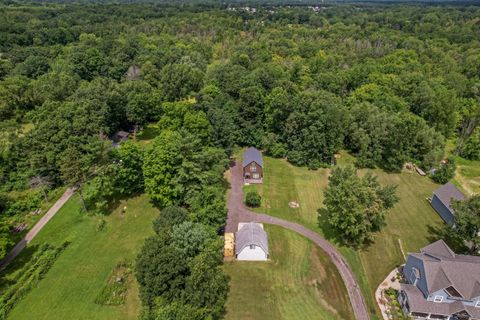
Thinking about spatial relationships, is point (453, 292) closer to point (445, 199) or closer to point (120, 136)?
point (445, 199)

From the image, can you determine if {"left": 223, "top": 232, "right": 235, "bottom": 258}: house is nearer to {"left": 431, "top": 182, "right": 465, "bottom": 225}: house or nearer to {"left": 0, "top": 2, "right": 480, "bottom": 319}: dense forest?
{"left": 0, "top": 2, "right": 480, "bottom": 319}: dense forest

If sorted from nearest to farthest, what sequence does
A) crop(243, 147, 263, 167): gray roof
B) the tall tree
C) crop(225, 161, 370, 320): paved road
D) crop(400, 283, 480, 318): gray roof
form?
crop(400, 283, 480, 318): gray roof
crop(225, 161, 370, 320): paved road
the tall tree
crop(243, 147, 263, 167): gray roof

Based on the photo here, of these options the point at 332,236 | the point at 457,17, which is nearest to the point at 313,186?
the point at 332,236

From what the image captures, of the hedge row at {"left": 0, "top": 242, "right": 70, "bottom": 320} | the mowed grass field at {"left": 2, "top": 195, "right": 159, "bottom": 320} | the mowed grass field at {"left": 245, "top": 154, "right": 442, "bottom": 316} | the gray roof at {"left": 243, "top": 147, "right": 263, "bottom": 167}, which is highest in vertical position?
the gray roof at {"left": 243, "top": 147, "right": 263, "bottom": 167}

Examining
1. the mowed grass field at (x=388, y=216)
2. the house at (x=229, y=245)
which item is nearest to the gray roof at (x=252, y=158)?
the mowed grass field at (x=388, y=216)

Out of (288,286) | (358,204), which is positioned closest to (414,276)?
(358,204)

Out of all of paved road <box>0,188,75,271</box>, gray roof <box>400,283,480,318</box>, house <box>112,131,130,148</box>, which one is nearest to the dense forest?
house <box>112,131,130,148</box>

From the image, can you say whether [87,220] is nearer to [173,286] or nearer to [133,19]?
[173,286]
